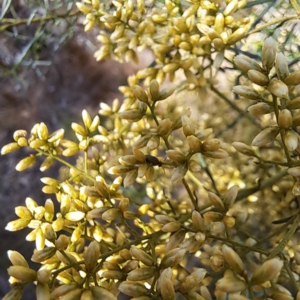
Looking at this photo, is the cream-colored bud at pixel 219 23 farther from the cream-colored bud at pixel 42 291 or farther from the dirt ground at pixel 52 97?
the dirt ground at pixel 52 97

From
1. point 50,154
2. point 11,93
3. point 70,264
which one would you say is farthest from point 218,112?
point 11,93

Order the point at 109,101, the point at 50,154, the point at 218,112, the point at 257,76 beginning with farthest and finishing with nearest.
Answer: the point at 109,101
the point at 218,112
the point at 50,154
the point at 257,76

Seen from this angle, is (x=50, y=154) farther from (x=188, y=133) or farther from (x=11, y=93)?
(x=11, y=93)

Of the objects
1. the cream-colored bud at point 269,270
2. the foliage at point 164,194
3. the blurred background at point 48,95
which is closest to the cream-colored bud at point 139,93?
the foliage at point 164,194

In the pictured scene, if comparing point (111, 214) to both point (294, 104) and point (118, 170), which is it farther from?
point (294, 104)

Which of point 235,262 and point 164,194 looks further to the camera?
point 164,194

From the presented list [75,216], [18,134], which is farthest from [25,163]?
[75,216]

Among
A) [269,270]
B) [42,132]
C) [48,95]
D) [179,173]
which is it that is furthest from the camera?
[48,95]

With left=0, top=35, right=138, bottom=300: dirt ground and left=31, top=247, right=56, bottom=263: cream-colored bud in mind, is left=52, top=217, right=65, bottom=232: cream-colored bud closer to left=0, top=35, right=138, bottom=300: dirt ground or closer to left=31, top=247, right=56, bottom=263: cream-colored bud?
left=31, top=247, right=56, bottom=263: cream-colored bud
